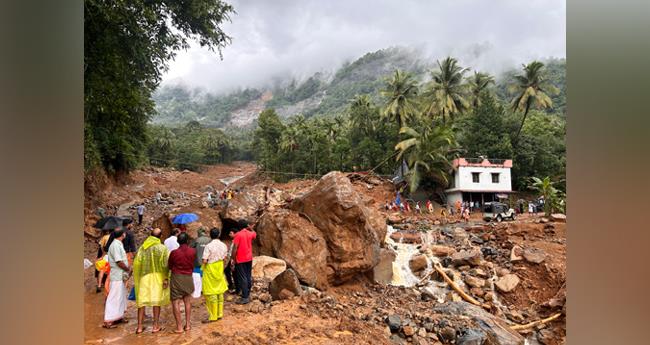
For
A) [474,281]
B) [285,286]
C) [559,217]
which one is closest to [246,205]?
[285,286]

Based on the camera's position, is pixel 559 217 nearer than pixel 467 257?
Yes

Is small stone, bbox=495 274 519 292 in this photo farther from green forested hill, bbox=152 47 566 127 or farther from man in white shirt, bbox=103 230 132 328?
man in white shirt, bbox=103 230 132 328

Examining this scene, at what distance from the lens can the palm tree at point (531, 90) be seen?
465cm

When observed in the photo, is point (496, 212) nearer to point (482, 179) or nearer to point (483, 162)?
point (482, 179)

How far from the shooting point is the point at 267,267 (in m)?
4.67

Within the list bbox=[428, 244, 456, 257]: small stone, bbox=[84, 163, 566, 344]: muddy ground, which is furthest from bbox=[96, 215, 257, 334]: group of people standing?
bbox=[428, 244, 456, 257]: small stone

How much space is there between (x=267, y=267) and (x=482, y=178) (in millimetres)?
3200

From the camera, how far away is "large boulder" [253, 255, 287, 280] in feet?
15.0

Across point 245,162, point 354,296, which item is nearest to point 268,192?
point 245,162

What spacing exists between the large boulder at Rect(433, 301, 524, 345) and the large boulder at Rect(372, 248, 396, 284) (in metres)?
0.99

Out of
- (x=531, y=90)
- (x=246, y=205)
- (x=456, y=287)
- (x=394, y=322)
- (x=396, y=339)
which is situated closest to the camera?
(x=396, y=339)

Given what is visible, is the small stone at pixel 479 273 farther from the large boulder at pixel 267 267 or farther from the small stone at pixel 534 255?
the large boulder at pixel 267 267
